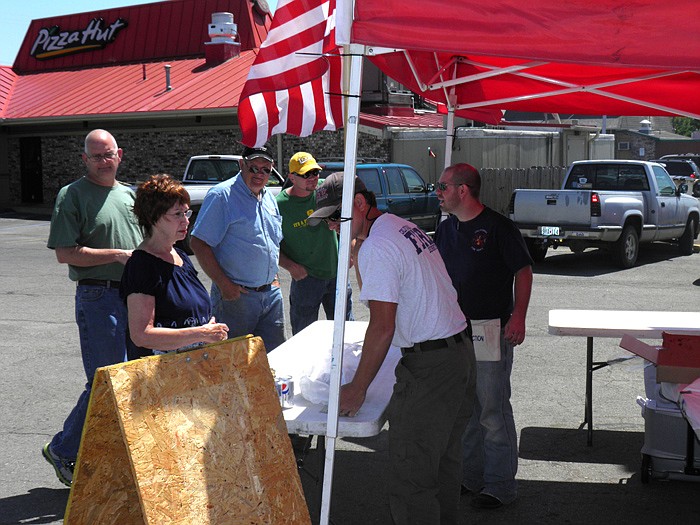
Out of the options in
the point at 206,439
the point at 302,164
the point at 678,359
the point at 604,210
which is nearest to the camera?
the point at 206,439

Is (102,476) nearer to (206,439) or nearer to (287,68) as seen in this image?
(206,439)

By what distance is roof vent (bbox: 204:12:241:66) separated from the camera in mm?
27078

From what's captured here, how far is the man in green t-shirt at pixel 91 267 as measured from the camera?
16.2 feet

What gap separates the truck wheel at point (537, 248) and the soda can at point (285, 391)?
11760 mm

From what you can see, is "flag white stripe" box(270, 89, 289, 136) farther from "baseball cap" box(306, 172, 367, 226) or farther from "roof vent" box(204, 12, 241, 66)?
"roof vent" box(204, 12, 241, 66)

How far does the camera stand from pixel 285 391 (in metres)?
4.02

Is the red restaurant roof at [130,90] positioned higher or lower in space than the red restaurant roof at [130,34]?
lower

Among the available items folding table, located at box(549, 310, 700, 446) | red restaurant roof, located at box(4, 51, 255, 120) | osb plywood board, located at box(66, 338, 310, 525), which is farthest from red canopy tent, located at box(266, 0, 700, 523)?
red restaurant roof, located at box(4, 51, 255, 120)

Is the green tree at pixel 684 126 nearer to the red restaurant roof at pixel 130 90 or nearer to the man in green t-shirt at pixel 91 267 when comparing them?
the red restaurant roof at pixel 130 90

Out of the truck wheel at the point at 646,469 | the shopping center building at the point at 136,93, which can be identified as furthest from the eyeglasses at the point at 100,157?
the shopping center building at the point at 136,93

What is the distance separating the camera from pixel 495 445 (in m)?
4.86

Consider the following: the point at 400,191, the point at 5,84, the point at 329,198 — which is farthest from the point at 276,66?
the point at 5,84

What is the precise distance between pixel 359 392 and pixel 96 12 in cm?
3113

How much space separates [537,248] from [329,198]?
12.0 metres
